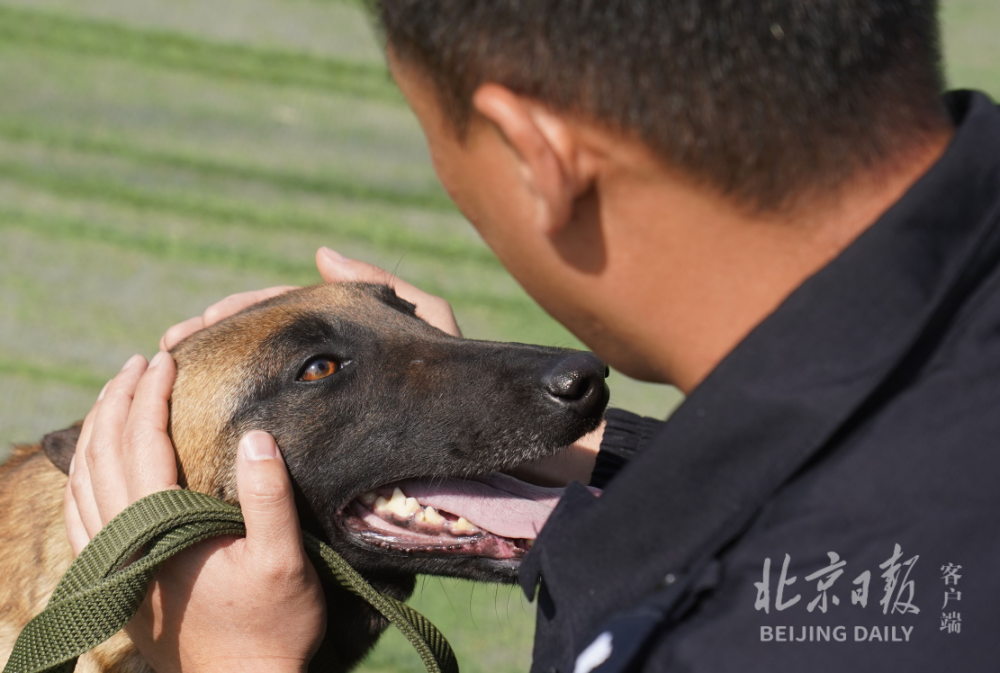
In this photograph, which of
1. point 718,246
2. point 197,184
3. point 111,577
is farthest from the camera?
point 197,184

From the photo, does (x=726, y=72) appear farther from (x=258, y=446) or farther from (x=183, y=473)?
(x=183, y=473)

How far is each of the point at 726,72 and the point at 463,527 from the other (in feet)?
4.56

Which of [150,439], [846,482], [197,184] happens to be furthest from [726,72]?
[197,184]

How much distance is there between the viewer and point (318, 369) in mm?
2432

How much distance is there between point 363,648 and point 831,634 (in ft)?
4.96

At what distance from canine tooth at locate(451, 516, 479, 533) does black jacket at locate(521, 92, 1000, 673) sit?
927 mm

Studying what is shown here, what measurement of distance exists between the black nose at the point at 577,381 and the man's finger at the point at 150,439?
0.90m

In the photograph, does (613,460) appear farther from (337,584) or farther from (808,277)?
(808,277)

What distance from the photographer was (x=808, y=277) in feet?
4.32

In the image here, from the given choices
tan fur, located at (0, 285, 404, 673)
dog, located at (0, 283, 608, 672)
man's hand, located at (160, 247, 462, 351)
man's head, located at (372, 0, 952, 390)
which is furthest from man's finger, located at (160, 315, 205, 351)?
man's head, located at (372, 0, 952, 390)

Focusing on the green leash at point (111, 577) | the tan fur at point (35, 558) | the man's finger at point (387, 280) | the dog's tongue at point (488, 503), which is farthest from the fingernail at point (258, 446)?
the man's finger at point (387, 280)

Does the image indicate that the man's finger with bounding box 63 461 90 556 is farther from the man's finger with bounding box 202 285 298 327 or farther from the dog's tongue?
the dog's tongue

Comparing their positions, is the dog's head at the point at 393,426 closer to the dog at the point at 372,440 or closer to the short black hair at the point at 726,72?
the dog at the point at 372,440

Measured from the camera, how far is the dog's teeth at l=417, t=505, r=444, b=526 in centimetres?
231
